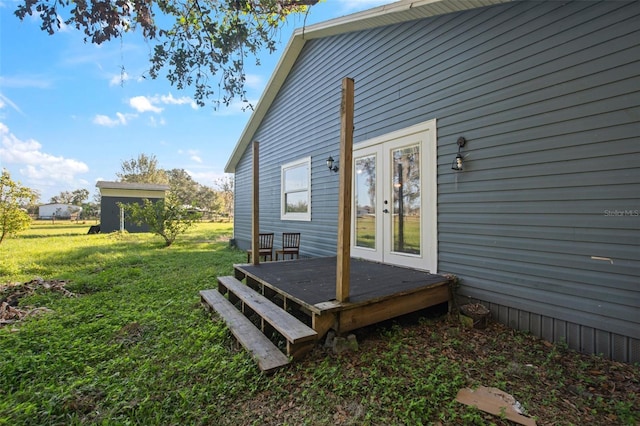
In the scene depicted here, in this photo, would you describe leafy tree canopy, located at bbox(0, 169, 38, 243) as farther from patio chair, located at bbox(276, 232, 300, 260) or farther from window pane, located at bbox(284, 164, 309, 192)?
patio chair, located at bbox(276, 232, 300, 260)

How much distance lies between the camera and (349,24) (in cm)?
482

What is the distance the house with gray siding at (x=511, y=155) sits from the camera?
238 centimetres

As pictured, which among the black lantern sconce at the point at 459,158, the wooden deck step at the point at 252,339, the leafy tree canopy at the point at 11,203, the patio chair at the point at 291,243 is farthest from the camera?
the leafy tree canopy at the point at 11,203

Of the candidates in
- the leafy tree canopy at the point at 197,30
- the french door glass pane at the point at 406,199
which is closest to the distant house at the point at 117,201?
the leafy tree canopy at the point at 197,30

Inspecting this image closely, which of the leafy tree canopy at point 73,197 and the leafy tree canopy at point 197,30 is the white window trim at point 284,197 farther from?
the leafy tree canopy at point 73,197

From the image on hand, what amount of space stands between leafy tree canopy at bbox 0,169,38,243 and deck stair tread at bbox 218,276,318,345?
915 centimetres

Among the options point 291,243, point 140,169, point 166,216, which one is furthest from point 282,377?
point 140,169

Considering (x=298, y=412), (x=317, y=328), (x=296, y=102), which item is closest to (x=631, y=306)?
(x=317, y=328)

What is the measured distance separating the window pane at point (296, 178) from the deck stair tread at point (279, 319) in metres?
3.42

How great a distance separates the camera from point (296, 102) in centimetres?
697

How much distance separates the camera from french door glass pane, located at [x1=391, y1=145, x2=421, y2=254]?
4016 mm

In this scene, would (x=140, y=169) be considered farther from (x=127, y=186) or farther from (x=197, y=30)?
(x=197, y=30)

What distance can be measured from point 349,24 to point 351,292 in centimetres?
455

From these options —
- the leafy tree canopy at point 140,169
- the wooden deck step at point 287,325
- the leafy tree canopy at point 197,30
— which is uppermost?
the leafy tree canopy at point 140,169
